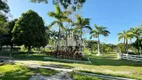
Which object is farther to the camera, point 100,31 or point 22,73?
point 100,31

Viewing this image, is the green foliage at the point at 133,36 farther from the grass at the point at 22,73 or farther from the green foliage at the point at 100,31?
the grass at the point at 22,73

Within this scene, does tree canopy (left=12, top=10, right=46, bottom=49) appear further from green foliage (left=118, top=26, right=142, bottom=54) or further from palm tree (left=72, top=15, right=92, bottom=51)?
green foliage (left=118, top=26, right=142, bottom=54)

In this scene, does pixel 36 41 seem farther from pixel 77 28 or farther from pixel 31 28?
pixel 77 28

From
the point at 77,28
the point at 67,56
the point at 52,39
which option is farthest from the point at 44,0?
the point at 52,39

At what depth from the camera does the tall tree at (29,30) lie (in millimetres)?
36719

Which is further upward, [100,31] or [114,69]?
[100,31]

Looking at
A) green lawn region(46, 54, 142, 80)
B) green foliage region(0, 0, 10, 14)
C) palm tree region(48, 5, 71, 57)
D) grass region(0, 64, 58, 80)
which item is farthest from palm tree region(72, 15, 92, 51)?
grass region(0, 64, 58, 80)

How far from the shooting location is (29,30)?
3691 centimetres


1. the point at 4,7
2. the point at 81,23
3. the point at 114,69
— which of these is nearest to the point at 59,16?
the point at 81,23

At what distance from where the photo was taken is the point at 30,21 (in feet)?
124

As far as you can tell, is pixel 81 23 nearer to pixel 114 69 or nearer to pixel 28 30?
pixel 28 30

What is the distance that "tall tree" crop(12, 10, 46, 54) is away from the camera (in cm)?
3672

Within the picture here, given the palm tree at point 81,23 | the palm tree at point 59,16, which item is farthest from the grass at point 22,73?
the palm tree at point 81,23

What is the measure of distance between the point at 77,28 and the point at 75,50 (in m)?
10.7
